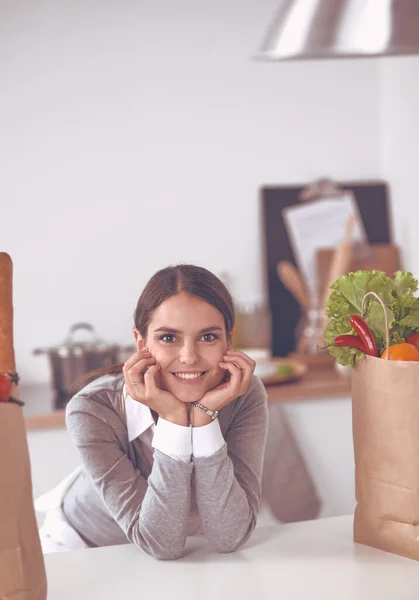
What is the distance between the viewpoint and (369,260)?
2598mm

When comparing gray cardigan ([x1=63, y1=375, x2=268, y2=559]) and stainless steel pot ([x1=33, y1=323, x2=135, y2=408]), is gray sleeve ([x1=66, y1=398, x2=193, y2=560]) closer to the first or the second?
gray cardigan ([x1=63, y1=375, x2=268, y2=559])

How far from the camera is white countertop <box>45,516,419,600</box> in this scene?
0.97m

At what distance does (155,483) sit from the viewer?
113cm

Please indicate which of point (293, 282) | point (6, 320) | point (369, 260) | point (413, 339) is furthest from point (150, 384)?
point (369, 260)

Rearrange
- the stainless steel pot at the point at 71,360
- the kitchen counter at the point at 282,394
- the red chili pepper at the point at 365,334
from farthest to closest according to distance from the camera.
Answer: the stainless steel pot at the point at 71,360
the kitchen counter at the point at 282,394
the red chili pepper at the point at 365,334

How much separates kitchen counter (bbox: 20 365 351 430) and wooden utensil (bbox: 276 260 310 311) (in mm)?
254

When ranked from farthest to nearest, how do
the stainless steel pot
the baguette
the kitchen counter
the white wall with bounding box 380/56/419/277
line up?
the white wall with bounding box 380/56/419/277 < the stainless steel pot < the kitchen counter < the baguette

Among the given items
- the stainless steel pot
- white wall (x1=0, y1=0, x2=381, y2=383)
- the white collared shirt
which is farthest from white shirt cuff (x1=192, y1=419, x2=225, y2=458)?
white wall (x1=0, y1=0, x2=381, y2=383)

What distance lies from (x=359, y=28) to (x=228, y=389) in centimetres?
51

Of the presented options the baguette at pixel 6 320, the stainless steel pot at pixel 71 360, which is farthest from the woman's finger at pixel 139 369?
the stainless steel pot at pixel 71 360

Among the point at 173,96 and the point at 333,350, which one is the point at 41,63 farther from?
the point at 333,350

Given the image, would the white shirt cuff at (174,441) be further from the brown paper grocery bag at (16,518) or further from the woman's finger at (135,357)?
the brown paper grocery bag at (16,518)

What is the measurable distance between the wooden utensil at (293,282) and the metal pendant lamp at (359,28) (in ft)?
4.97

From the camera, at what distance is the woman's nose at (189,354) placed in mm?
1144
